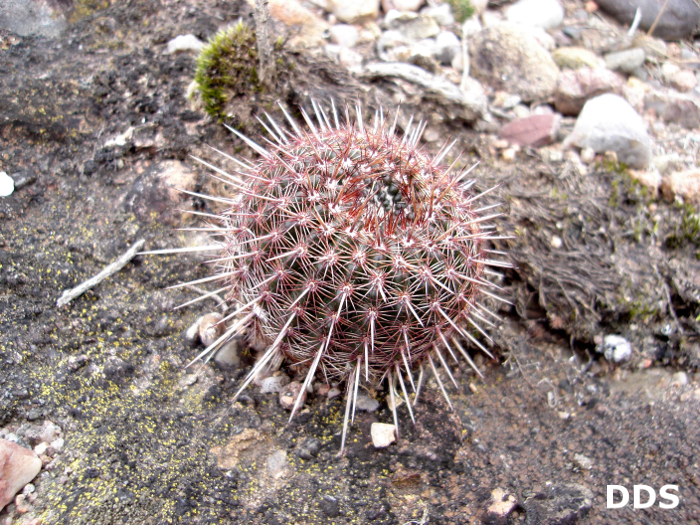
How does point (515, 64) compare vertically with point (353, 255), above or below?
above

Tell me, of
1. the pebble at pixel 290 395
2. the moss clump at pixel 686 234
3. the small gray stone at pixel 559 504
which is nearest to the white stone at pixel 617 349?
the moss clump at pixel 686 234

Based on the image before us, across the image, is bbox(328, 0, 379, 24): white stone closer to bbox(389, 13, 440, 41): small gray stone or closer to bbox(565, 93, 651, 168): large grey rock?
bbox(389, 13, 440, 41): small gray stone

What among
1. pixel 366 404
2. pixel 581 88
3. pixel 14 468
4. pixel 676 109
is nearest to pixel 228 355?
pixel 366 404

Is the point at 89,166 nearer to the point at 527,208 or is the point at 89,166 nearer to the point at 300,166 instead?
the point at 300,166

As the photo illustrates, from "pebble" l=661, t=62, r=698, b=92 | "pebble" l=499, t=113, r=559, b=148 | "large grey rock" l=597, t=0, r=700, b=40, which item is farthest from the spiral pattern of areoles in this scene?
"large grey rock" l=597, t=0, r=700, b=40

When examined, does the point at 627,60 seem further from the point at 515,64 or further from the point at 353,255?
the point at 353,255

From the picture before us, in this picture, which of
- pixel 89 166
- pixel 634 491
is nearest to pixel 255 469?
pixel 634 491
